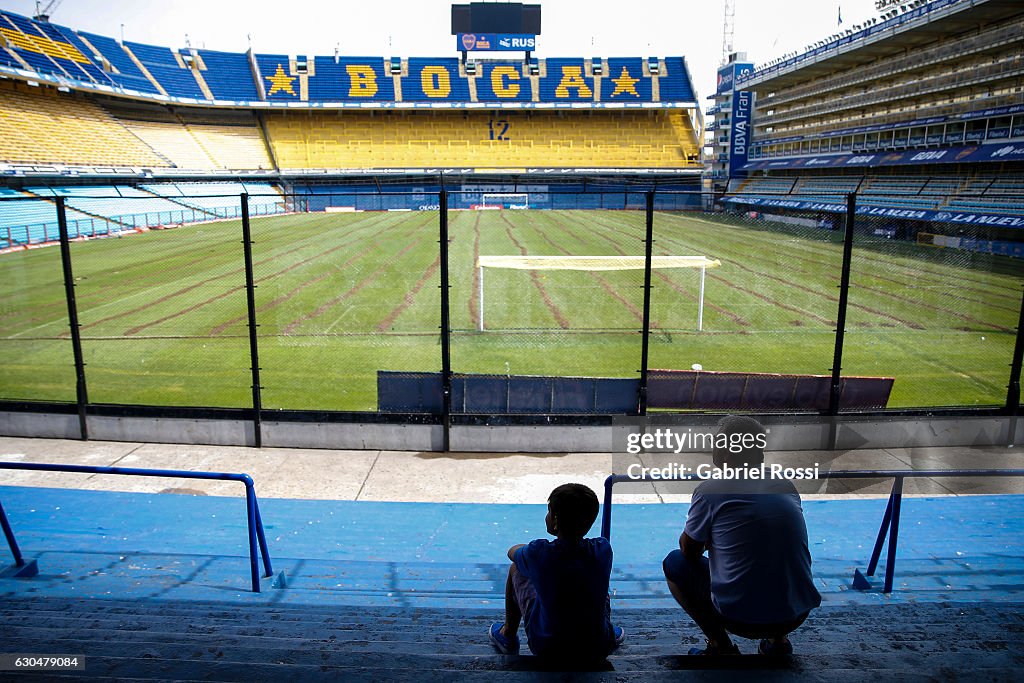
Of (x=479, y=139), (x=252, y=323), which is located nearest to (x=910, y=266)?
(x=252, y=323)

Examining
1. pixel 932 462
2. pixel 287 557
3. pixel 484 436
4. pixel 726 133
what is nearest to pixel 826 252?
pixel 932 462

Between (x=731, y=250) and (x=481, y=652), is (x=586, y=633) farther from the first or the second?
(x=731, y=250)

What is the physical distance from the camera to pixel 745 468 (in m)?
2.95

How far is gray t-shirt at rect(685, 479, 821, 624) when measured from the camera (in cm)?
280

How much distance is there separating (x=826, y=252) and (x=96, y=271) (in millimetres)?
12351

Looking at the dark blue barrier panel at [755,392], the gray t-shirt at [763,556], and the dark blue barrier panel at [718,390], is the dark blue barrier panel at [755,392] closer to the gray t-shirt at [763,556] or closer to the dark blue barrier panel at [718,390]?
the dark blue barrier panel at [718,390]

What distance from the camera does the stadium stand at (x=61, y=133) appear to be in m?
34.7

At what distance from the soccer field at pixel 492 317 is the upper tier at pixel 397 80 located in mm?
45385

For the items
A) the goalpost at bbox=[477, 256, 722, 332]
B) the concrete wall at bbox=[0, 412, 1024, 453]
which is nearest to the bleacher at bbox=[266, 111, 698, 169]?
the goalpost at bbox=[477, 256, 722, 332]

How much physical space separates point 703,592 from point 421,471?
4.39 metres

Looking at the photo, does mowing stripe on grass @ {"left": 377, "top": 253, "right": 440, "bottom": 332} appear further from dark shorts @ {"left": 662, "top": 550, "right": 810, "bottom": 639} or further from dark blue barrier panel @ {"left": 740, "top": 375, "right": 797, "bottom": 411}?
dark shorts @ {"left": 662, "top": 550, "right": 810, "bottom": 639}

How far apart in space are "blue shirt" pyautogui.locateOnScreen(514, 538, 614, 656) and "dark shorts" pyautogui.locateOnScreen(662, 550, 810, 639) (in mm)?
583

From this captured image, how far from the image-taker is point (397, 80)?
6200cm

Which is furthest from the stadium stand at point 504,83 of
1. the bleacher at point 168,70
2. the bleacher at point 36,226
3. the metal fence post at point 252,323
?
the metal fence post at point 252,323
